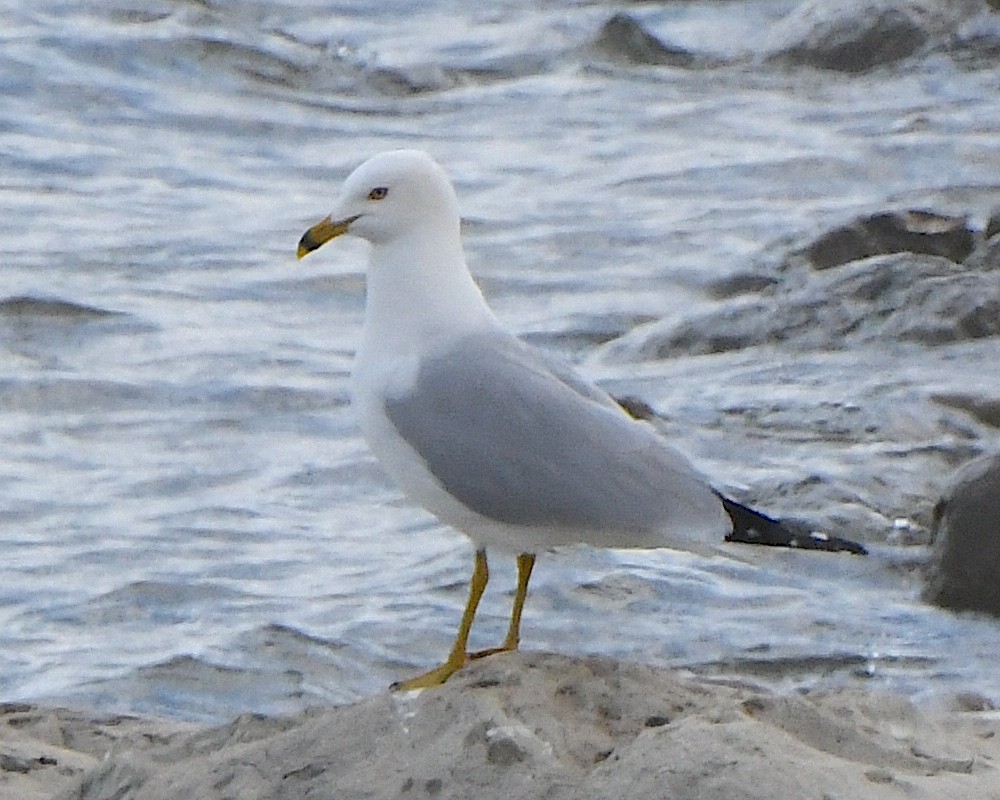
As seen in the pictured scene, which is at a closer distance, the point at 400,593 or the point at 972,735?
the point at 972,735

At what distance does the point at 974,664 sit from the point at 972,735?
5.84 feet

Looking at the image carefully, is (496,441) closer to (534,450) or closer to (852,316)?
(534,450)

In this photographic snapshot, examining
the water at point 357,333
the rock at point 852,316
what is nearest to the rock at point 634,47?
the water at point 357,333

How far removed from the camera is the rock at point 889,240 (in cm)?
1052

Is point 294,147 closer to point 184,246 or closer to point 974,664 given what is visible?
point 184,246

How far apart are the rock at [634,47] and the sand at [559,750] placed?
33.5 feet

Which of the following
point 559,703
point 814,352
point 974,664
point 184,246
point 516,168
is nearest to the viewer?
point 559,703

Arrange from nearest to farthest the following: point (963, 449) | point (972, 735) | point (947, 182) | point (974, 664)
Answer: point (972, 735)
point (974, 664)
point (963, 449)
point (947, 182)

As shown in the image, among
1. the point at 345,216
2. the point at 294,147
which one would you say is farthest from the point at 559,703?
the point at 294,147

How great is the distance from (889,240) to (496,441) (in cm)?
599

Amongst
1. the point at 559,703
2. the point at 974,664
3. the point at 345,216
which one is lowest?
the point at 974,664

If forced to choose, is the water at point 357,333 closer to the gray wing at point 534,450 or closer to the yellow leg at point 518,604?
the yellow leg at point 518,604

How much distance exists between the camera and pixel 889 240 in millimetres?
10602

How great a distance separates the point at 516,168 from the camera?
12.5 m
